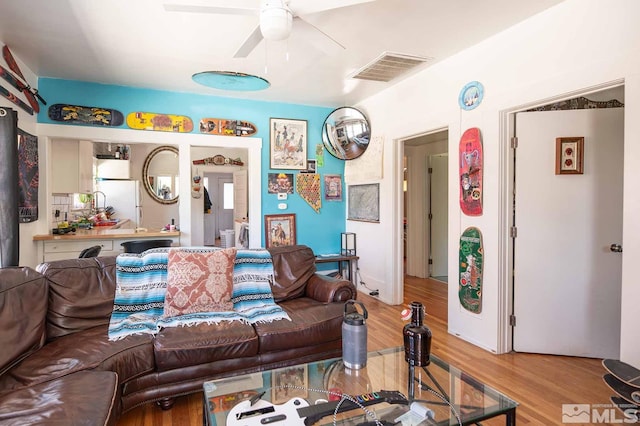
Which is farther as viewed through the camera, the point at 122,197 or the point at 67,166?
A: the point at 122,197

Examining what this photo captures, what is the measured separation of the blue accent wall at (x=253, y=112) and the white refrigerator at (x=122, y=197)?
2.94m

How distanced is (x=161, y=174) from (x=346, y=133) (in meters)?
4.32

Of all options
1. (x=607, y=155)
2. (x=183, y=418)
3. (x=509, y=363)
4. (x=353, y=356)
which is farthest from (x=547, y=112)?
(x=183, y=418)

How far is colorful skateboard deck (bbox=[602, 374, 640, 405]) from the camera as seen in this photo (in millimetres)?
1695

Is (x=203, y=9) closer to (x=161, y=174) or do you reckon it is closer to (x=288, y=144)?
(x=288, y=144)

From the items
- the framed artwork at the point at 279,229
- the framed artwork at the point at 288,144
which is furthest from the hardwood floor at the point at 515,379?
the framed artwork at the point at 288,144

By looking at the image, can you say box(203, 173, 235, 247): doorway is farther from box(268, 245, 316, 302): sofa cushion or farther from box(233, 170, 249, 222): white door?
box(268, 245, 316, 302): sofa cushion

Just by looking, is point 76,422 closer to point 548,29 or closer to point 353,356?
point 353,356

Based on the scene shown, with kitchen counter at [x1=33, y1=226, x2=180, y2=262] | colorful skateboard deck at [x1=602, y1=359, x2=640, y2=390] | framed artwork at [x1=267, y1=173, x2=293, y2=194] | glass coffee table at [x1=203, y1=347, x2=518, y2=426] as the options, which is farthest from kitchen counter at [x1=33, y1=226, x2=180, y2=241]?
colorful skateboard deck at [x1=602, y1=359, x2=640, y2=390]

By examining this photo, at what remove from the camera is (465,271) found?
329cm

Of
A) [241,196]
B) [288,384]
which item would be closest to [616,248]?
[288,384]

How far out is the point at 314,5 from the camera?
1.95m

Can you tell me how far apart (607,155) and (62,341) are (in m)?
3.90

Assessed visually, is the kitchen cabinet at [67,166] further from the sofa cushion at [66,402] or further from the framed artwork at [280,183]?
the sofa cushion at [66,402]
